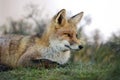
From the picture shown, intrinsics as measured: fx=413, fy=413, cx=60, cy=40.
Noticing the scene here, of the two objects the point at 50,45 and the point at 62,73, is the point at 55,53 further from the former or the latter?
the point at 62,73

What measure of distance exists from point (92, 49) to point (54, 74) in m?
0.28

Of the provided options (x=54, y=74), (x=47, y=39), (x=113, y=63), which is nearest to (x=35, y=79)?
(x=54, y=74)

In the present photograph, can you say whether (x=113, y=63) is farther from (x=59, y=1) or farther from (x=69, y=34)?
(x=59, y=1)

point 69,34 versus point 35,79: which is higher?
point 69,34

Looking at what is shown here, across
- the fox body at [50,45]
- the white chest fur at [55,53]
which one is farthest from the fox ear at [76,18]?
the white chest fur at [55,53]

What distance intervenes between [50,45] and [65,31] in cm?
12

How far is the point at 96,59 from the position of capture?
89.6 inches

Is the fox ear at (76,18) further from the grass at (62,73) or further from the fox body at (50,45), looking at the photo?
the grass at (62,73)

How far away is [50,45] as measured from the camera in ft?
7.63

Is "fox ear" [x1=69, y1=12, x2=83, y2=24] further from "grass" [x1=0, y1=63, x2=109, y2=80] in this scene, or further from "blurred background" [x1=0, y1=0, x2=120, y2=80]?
"grass" [x1=0, y1=63, x2=109, y2=80]

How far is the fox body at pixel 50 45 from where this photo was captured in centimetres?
229

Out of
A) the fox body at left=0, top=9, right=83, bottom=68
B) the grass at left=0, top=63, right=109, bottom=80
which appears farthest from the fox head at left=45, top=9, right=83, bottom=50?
the grass at left=0, top=63, right=109, bottom=80

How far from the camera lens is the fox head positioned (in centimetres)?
228

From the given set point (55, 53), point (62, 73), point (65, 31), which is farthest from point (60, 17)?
point (62, 73)
